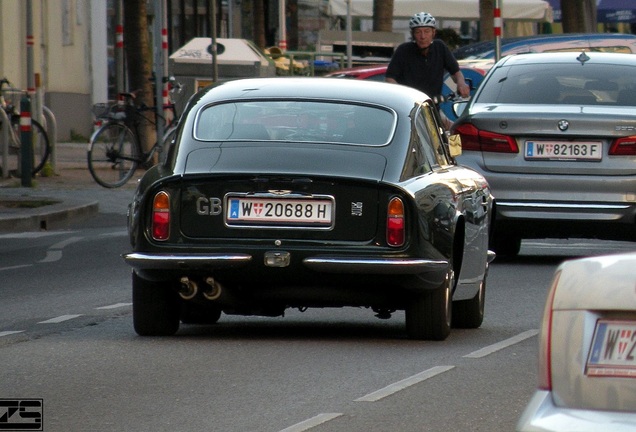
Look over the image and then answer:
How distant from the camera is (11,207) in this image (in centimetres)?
2022

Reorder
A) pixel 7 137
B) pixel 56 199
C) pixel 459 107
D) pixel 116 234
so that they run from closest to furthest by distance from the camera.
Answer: pixel 459 107 < pixel 116 234 < pixel 56 199 < pixel 7 137

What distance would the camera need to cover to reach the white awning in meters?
46.1

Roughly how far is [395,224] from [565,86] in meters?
5.56

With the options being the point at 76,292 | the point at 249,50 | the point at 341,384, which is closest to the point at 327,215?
the point at 341,384

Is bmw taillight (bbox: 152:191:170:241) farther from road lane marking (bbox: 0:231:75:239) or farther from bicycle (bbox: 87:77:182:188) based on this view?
bicycle (bbox: 87:77:182:188)

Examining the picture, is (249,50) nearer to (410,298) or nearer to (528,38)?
(528,38)

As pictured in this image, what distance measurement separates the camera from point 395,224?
946 centimetres

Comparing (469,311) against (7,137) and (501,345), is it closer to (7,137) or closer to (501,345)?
(501,345)

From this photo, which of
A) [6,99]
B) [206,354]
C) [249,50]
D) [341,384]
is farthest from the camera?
[249,50]

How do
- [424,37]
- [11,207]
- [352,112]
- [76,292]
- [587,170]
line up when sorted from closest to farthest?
[352,112], [76,292], [587,170], [424,37], [11,207]

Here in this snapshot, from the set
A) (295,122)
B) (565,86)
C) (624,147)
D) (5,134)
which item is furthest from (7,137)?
(295,122)

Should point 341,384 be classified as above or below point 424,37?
below

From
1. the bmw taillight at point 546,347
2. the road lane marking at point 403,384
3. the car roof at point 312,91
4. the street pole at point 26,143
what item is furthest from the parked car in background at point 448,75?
the bmw taillight at point 546,347

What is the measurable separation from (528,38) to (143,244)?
715 inches
